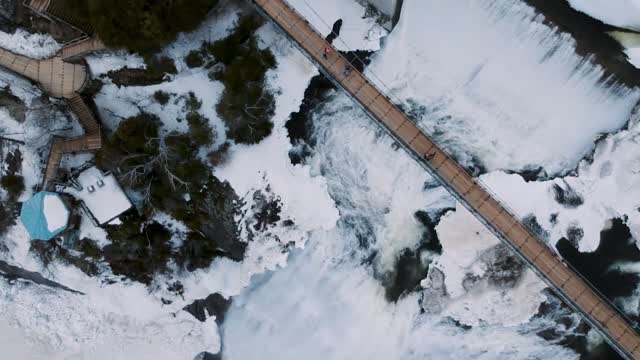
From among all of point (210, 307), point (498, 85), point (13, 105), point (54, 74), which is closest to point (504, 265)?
point (498, 85)

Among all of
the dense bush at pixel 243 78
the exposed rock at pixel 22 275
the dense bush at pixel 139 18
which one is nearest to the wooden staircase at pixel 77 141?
the dense bush at pixel 139 18

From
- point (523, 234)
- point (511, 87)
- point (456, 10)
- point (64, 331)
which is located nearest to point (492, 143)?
point (511, 87)

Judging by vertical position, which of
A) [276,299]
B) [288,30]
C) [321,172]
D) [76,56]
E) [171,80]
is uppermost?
[288,30]

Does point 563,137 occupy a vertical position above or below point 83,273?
above

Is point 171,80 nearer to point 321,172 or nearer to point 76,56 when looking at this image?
point 76,56

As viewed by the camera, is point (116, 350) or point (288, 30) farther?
point (116, 350)

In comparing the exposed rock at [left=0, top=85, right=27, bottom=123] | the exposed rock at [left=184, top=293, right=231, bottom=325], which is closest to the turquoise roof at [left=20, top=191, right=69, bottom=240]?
the exposed rock at [left=0, top=85, right=27, bottom=123]
